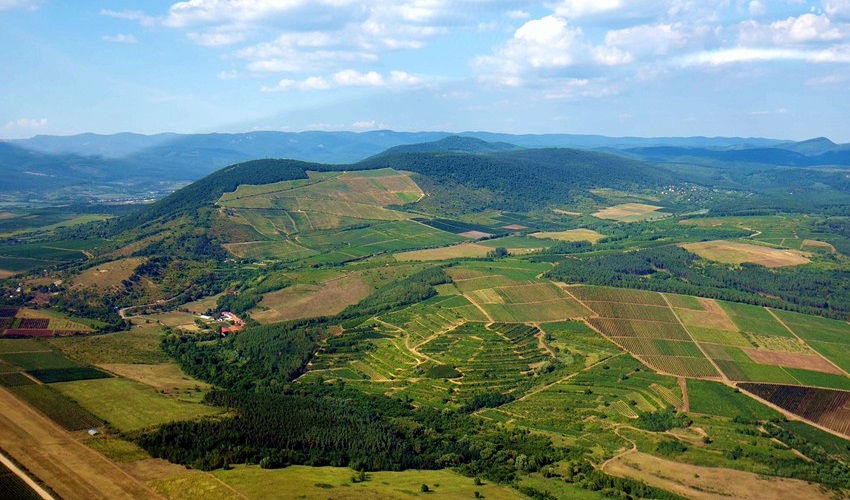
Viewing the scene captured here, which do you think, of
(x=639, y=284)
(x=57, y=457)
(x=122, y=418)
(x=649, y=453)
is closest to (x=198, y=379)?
(x=122, y=418)

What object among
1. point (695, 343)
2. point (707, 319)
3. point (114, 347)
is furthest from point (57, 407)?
point (707, 319)

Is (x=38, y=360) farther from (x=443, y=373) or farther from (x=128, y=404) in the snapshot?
(x=443, y=373)

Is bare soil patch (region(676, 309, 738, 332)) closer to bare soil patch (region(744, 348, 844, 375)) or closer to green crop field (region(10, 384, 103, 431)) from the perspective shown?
bare soil patch (region(744, 348, 844, 375))

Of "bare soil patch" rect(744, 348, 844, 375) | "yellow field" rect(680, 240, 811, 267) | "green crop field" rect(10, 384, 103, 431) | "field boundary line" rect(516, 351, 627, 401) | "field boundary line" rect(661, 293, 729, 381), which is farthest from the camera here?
"yellow field" rect(680, 240, 811, 267)

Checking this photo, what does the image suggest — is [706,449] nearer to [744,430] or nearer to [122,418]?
[744,430]

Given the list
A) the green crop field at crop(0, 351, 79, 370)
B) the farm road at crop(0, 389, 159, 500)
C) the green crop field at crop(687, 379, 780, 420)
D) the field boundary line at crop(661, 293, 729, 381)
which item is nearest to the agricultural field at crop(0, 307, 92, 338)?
the green crop field at crop(0, 351, 79, 370)

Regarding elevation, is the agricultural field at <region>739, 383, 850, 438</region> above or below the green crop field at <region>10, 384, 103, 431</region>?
below

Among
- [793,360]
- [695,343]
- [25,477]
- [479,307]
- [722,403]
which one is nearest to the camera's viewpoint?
[25,477]
